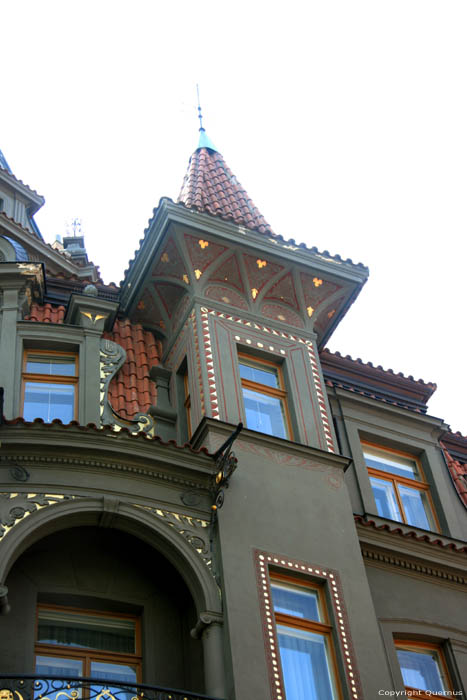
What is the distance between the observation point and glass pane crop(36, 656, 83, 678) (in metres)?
12.1

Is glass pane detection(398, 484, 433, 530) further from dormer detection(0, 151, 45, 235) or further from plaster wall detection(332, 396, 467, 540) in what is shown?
dormer detection(0, 151, 45, 235)

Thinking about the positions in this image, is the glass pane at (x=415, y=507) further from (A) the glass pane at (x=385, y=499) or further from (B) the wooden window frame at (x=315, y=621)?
(B) the wooden window frame at (x=315, y=621)

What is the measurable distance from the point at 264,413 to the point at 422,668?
167 inches

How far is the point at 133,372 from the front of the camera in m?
16.4

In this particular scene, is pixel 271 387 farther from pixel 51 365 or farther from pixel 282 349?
pixel 51 365

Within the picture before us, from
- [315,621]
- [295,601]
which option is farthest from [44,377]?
[315,621]

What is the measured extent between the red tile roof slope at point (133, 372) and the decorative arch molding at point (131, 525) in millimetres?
2598

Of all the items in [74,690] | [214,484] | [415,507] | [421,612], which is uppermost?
[415,507]

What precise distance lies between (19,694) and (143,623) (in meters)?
2.71

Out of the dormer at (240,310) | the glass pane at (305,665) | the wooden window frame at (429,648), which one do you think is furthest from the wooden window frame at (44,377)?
the wooden window frame at (429,648)

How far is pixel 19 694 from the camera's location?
10.5 m

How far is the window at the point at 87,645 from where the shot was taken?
12.3 meters

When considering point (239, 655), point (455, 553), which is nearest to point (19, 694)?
point (239, 655)

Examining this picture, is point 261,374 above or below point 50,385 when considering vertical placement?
above
